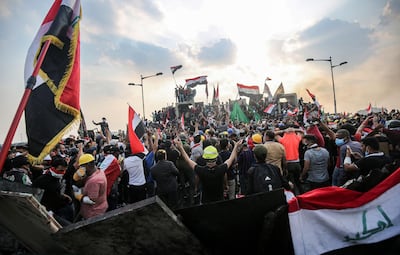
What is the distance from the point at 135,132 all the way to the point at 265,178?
4.25m

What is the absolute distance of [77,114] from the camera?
4.08m

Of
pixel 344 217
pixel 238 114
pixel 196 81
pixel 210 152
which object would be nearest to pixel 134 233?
pixel 344 217

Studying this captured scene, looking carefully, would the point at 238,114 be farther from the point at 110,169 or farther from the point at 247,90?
the point at 110,169

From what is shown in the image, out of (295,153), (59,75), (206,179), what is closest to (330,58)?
(295,153)

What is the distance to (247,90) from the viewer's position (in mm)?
28797

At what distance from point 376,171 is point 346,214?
0.66 meters

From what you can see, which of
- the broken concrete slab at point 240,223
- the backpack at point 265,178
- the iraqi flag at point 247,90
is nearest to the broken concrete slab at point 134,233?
the broken concrete slab at point 240,223

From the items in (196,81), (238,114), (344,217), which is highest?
(196,81)

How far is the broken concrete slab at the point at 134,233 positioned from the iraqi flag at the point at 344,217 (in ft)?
3.40

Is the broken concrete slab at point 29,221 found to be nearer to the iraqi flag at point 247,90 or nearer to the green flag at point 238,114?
the green flag at point 238,114

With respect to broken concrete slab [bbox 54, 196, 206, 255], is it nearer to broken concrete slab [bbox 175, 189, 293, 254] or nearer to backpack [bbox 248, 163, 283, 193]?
broken concrete slab [bbox 175, 189, 293, 254]

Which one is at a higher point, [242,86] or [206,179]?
[242,86]

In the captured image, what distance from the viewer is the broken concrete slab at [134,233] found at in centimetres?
230

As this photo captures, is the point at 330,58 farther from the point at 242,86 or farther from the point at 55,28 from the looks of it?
the point at 55,28
